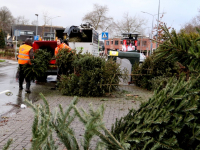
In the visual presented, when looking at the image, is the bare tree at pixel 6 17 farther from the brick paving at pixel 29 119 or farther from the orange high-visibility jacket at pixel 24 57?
the brick paving at pixel 29 119

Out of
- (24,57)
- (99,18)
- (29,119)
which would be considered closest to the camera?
(29,119)

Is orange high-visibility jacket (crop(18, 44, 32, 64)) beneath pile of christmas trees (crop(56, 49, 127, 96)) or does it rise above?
above

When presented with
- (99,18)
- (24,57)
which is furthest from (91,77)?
(99,18)

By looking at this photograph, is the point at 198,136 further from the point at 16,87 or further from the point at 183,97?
the point at 16,87

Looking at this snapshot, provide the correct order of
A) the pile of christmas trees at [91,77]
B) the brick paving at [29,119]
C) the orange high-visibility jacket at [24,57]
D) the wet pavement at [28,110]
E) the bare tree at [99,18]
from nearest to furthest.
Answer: the brick paving at [29,119] → the wet pavement at [28,110] → the pile of christmas trees at [91,77] → the orange high-visibility jacket at [24,57] → the bare tree at [99,18]

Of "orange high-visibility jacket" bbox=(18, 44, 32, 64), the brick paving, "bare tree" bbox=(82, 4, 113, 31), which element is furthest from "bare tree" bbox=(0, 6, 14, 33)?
the brick paving

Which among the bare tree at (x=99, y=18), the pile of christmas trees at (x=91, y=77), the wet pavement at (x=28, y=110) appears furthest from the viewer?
the bare tree at (x=99, y=18)

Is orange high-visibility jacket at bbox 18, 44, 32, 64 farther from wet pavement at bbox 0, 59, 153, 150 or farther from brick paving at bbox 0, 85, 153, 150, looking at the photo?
brick paving at bbox 0, 85, 153, 150

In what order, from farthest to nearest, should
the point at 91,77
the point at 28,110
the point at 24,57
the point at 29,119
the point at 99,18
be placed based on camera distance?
the point at 99,18 < the point at 24,57 < the point at 91,77 < the point at 28,110 < the point at 29,119

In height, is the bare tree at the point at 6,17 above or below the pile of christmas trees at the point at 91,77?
above

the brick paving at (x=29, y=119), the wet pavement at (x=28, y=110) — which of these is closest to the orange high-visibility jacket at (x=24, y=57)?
the wet pavement at (x=28, y=110)

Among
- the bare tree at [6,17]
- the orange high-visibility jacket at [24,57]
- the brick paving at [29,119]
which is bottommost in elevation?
the brick paving at [29,119]

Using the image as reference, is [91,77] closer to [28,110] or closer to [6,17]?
[28,110]

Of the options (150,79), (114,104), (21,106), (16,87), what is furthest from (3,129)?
(150,79)
